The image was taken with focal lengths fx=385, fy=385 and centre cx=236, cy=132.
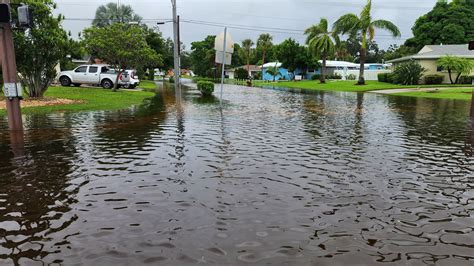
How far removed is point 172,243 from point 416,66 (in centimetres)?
4599

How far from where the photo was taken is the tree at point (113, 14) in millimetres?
67125

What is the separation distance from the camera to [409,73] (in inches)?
1748

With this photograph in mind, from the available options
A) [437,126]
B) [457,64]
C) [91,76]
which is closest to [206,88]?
[91,76]

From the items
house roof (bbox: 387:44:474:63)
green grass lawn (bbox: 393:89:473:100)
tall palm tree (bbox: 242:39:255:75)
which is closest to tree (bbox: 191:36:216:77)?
tall palm tree (bbox: 242:39:255:75)

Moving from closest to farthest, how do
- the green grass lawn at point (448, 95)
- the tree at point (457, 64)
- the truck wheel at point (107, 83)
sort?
1. the green grass lawn at point (448, 95)
2. the truck wheel at point (107, 83)
3. the tree at point (457, 64)

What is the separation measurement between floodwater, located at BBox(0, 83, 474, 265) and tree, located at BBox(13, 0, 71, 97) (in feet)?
28.4

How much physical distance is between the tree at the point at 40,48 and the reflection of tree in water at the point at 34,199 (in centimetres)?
1054

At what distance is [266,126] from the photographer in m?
12.9

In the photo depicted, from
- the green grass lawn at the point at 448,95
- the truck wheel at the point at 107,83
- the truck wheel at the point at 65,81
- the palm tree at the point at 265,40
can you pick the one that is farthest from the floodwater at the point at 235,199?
the palm tree at the point at 265,40

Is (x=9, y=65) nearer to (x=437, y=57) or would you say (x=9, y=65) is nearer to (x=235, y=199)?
(x=235, y=199)

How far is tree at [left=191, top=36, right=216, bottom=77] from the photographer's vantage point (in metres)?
89.6

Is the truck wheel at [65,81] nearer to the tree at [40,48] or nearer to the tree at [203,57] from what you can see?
the tree at [40,48]

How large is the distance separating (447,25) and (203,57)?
54440mm

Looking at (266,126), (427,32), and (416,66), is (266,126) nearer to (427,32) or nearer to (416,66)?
(416,66)
